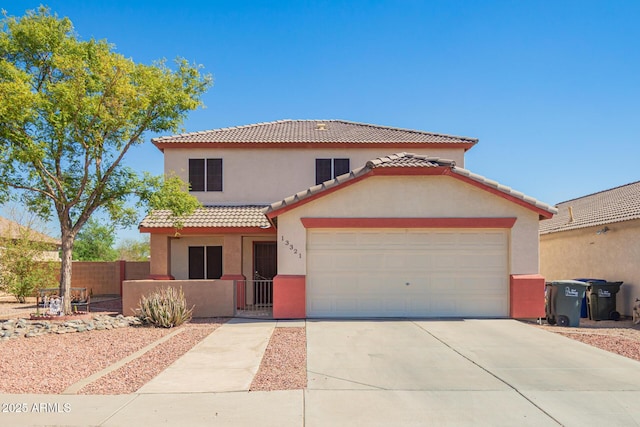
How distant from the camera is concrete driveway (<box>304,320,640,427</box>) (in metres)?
6.05

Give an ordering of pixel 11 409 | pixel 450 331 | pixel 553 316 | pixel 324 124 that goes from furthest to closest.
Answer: pixel 324 124 → pixel 553 316 → pixel 450 331 → pixel 11 409

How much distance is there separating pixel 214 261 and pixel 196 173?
3526 mm

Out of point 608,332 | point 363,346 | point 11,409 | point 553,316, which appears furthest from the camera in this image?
point 553,316

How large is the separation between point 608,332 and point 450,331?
441 centimetres

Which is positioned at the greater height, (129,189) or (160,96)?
(160,96)

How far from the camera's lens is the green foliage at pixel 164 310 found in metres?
13.0

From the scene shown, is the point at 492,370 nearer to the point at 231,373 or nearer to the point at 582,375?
the point at 582,375

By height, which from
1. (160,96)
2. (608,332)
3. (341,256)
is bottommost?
(608,332)

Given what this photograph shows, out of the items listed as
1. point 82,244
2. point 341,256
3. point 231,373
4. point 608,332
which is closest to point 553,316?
point 608,332

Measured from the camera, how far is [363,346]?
10125mm

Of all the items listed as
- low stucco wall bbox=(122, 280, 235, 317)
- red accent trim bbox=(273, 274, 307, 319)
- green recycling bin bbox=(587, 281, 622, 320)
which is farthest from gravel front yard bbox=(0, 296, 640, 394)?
red accent trim bbox=(273, 274, 307, 319)

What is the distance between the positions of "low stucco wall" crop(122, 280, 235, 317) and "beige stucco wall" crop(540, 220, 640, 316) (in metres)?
12.4

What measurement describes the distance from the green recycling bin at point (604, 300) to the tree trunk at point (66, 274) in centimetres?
1588

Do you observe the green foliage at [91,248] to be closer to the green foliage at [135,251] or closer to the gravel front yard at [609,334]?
the green foliage at [135,251]
